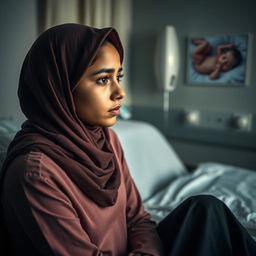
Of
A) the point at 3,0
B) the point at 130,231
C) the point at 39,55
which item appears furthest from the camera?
the point at 3,0

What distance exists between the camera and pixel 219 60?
1.99 metres

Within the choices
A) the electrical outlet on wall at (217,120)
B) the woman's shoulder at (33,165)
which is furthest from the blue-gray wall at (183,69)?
the woman's shoulder at (33,165)

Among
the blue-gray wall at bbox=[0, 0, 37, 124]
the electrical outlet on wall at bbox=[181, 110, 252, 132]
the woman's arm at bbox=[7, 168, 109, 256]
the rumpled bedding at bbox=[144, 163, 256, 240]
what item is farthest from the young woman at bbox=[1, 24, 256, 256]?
the electrical outlet on wall at bbox=[181, 110, 252, 132]

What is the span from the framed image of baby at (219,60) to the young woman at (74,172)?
4.03 feet

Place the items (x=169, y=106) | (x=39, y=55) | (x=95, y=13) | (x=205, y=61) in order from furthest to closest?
(x=169, y=106), (x=205, y=61), (x=95, y=13), (x=39, y=55)

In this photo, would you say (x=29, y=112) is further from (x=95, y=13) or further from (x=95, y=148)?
(x=95, y=13)

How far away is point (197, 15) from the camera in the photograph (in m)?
2.05

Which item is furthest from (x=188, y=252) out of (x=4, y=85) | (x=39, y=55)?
(x=4, y=85)

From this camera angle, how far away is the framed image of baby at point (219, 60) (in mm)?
1913

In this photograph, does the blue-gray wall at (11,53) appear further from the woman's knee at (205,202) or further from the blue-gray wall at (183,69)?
the blue-gray wall at (183,69)

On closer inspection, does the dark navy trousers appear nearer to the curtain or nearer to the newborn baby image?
the curtain

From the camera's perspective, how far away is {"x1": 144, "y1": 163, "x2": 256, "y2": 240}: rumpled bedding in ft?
3.98

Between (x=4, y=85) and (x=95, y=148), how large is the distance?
75 cm

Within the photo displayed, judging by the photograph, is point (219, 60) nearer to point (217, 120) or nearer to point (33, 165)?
point (217, 120)
